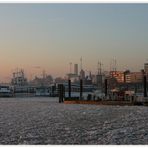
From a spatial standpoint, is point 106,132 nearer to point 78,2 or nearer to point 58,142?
point 58,142

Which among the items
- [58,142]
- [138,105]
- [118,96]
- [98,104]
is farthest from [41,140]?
[118,96]

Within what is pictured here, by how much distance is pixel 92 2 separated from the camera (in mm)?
20047

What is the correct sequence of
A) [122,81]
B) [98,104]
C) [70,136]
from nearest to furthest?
[70,136] < [98,104] < [122,81]

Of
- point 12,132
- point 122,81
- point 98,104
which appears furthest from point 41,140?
point 122,81

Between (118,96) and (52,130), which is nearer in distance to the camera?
(52,130)

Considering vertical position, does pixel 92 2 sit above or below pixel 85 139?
above

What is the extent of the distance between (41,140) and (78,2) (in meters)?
7.39

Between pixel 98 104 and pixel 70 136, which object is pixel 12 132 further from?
pixel 98 104

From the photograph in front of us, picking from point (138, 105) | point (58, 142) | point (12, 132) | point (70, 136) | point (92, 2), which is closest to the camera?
point (92, 2)

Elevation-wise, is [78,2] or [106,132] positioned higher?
[78,2]

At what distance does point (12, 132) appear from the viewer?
27422mm

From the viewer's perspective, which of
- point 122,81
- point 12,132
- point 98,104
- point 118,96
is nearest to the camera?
point 12,132

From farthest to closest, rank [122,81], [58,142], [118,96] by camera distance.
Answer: [122,81] → [118,96] → [58,142]

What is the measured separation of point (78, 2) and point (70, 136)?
26.3ft
